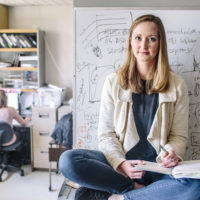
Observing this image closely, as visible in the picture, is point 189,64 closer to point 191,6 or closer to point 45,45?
point 191,6

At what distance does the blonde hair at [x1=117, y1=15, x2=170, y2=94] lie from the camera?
1415 mm

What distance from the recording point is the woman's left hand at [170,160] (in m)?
1.22

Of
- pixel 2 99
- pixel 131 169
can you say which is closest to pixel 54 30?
pixel 2 99

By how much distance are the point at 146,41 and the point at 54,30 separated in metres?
2.19

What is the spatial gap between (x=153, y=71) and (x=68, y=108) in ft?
5.54

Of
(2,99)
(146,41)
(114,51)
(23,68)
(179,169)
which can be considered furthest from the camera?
(23,68)

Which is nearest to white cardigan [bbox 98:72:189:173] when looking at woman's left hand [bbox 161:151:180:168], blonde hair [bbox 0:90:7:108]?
woman's left hand [bbox 161:151:180:168]

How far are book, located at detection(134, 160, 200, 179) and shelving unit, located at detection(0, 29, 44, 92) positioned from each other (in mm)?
2340

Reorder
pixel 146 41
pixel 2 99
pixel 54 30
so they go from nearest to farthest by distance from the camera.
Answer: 1. pixel 146 41
2. pixel 2 99
3. pixel 54 30

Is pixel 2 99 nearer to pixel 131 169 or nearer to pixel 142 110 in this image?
pixel 142 110

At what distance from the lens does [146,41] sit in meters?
1.42

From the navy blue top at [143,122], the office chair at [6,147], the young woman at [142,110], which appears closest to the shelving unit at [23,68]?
the office chair at [6,147]

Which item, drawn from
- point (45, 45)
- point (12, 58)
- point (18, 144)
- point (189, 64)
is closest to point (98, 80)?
point (189, 64)

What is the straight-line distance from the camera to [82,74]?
1.69 m
